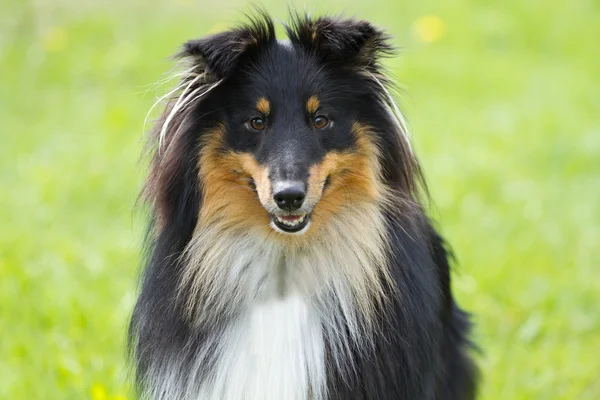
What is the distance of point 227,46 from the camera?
3.46 meters

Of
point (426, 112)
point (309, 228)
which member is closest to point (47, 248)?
point (309, 228)

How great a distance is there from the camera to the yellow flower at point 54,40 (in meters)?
10.3

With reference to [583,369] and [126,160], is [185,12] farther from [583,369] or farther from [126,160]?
[583,369]

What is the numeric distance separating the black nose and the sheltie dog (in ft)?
0.31

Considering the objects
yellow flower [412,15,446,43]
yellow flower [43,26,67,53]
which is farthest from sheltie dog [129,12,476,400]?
yellow flower [412,15,446,43]

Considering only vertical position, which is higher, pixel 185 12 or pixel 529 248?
pixel 185 12

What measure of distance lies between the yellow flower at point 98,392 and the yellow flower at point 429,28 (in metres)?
7.55

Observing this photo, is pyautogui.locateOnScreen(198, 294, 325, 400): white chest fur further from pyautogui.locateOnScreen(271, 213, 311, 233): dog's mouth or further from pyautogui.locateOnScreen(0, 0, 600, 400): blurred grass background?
pyautogui.locateOnScreen(0, 0, 600, 400): blurred grass background

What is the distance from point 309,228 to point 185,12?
8656mm

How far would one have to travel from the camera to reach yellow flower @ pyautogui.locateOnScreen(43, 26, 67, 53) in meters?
10.3

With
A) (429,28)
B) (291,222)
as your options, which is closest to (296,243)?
(291,222)

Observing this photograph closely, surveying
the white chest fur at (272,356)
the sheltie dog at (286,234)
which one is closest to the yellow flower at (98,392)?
the sheltie dog at (286,234)

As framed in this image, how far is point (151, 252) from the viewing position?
12.3ft

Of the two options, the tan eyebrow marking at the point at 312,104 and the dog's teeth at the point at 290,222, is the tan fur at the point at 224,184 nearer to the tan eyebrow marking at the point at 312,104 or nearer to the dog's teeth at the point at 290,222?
the dog's teeth at the point at 290,222
